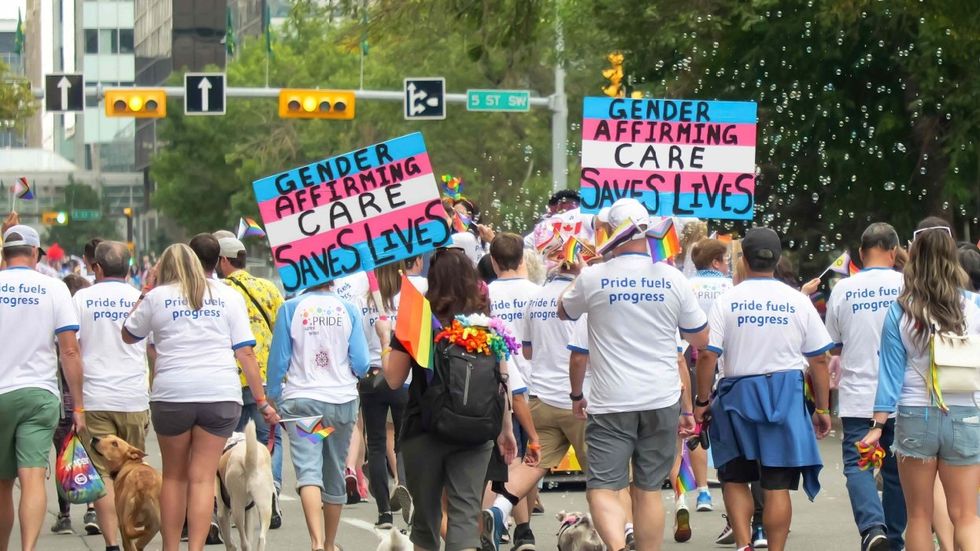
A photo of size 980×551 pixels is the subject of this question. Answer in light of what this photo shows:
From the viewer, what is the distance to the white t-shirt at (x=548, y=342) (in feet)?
33.5

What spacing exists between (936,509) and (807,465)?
67 centimetres

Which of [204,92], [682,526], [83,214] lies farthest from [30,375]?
[83,214]

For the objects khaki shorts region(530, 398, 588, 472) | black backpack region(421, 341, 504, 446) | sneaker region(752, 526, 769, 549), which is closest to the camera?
black backpack region(421, 341, 504, 446)

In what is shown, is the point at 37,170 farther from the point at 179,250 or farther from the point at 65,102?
the point at 179,250

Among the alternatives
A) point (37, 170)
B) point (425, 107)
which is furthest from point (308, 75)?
point (37, 170)

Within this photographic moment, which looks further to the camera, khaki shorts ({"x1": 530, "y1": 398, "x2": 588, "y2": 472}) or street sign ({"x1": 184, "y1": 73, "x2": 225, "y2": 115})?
street sign ({"x1": 184, "y1": 73, "x2": 225, "y2": 115})

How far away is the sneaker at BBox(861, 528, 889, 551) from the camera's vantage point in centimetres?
921

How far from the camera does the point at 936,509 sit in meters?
8.91

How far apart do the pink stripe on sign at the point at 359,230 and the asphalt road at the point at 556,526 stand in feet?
7.26

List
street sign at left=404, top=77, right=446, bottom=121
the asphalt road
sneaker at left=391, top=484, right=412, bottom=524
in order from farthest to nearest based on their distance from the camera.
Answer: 1. street sign at left=404, top=77, right=446, bottom=121
2. the asphalt road
3. sneaker at left=391, top=484, right=412, bottom=524

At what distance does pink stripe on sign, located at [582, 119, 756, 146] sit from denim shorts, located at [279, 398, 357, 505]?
2.86 m

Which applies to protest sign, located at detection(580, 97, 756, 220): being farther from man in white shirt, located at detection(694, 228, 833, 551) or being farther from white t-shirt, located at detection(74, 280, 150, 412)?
white t-shirt, located at detection(74, 280, 150, 412)

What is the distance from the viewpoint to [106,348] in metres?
10.5

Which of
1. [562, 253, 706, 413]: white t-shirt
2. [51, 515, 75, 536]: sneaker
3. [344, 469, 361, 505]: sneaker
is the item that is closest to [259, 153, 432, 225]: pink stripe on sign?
[562, 253, 706, 413]: white t-shirt
